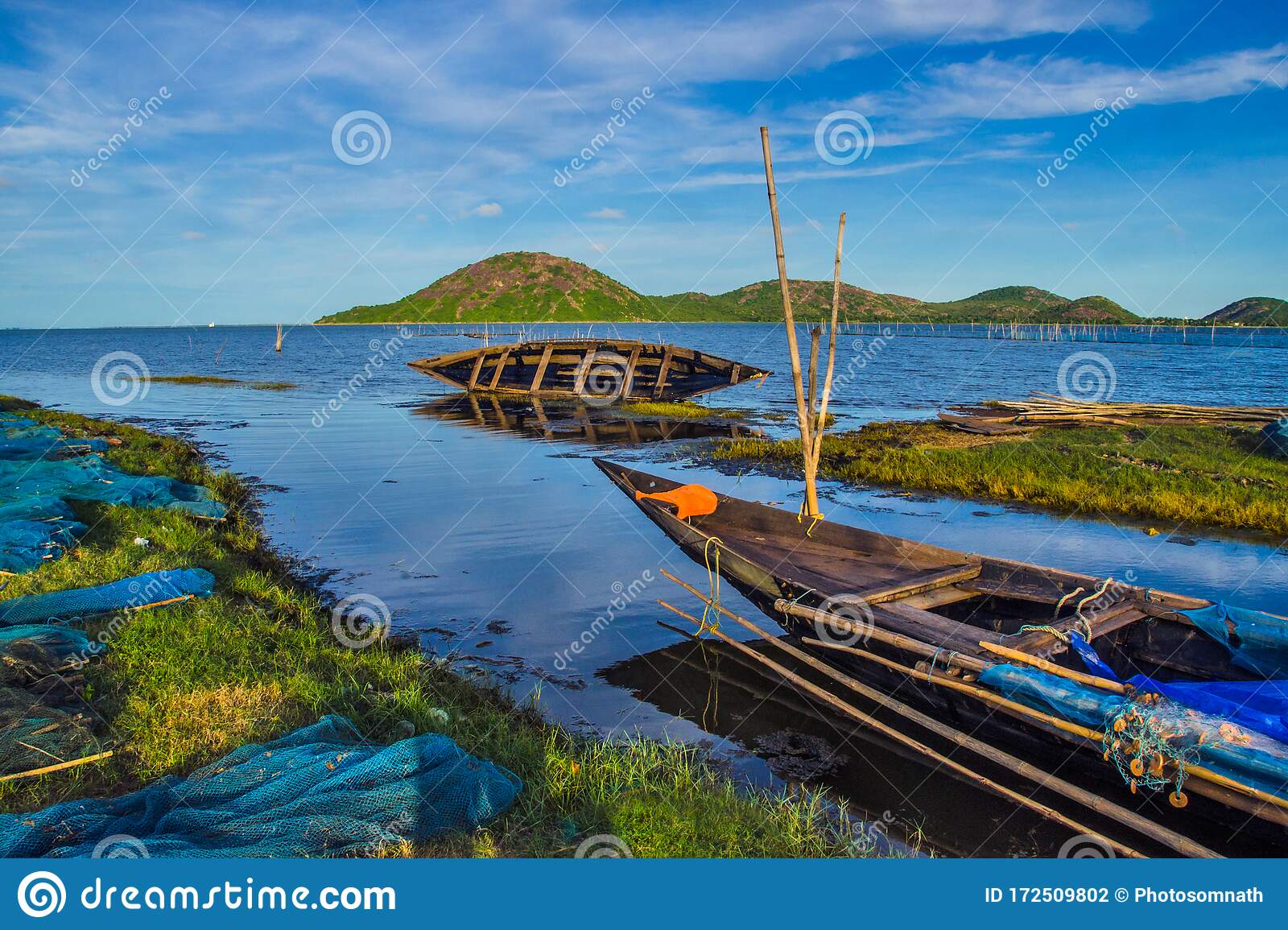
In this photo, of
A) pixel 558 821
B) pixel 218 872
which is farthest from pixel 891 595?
pixel 218 872

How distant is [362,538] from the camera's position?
45.8 ft

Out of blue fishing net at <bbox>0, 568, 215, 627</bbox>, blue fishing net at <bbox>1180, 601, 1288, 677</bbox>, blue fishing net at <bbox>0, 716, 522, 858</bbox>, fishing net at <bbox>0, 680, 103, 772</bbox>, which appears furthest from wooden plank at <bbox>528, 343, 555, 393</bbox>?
blue fishing net at <bbox>0, 716, 522, 858</bbox>

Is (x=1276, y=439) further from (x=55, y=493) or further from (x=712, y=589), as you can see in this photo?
(x=55, y=493)

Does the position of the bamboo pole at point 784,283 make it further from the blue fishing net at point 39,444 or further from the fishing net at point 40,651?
the blue fishing net at point 39,444

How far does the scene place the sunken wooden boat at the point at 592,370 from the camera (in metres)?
38.1

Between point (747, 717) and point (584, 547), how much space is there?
604 cm

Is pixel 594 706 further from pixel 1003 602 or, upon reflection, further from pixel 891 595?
pixel 1003 602

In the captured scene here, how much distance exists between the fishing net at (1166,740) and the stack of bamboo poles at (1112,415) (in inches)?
823

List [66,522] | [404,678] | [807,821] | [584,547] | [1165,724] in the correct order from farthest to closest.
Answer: [584,547]
[66,522]
[404,678]
[807,821]
[1165,724]

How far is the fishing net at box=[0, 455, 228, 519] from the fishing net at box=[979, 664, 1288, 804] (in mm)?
13553

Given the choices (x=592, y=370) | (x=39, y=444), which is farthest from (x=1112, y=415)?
(x=39, y=444)

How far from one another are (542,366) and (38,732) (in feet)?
114

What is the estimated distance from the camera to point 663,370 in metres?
37.8

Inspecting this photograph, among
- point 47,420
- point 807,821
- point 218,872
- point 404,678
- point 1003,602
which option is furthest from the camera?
point 47,420
